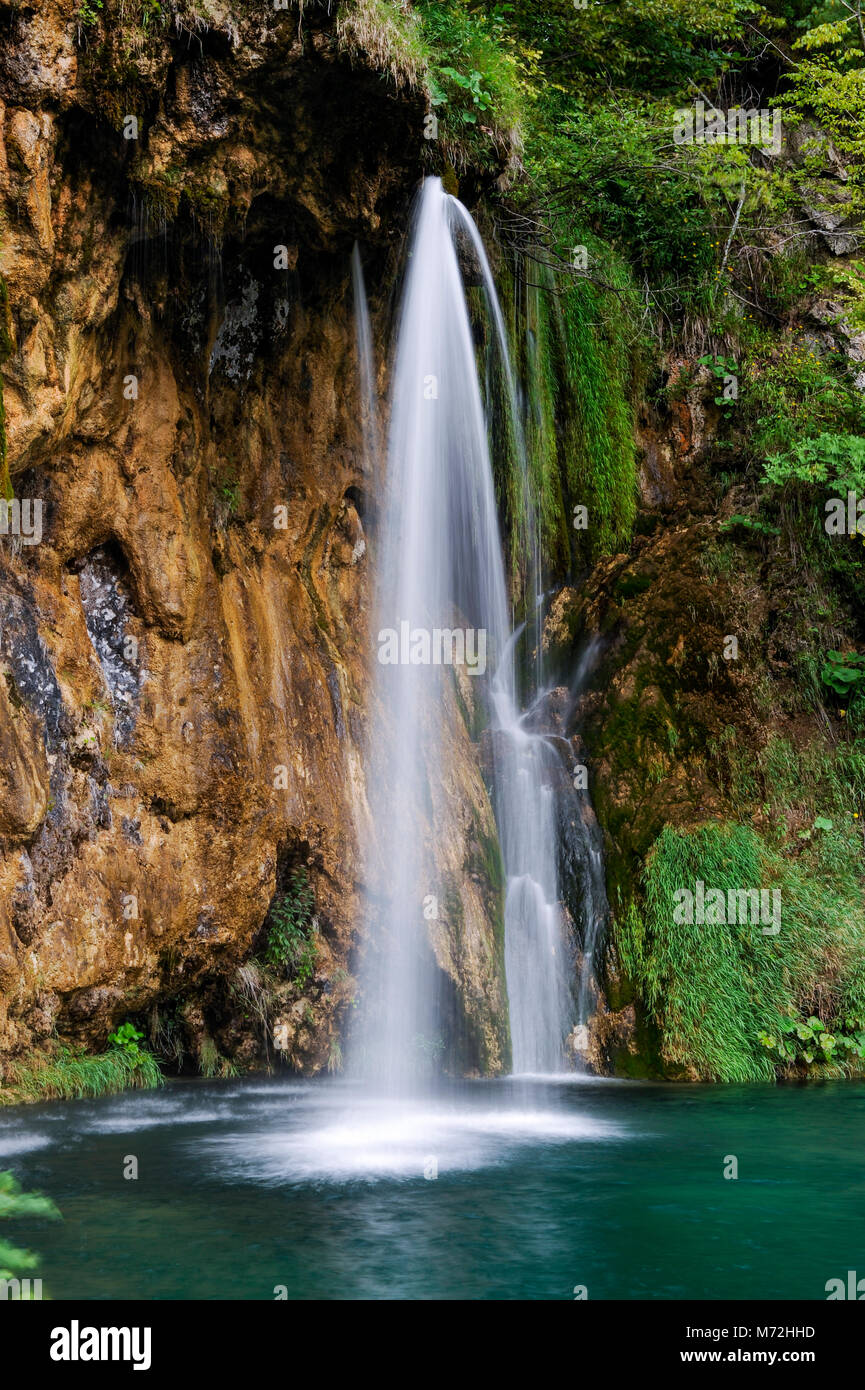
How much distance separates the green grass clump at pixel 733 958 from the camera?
34.5 feet

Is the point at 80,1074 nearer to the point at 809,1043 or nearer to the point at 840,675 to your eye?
the point at 809,1043

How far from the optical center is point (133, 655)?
9539mm

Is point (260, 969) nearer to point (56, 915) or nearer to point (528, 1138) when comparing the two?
point (56, 915)

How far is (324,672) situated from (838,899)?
5581mm

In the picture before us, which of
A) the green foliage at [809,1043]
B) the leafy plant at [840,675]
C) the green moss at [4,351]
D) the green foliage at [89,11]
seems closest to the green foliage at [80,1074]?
the green moss at [4,351]

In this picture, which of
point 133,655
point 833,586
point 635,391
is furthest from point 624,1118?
point 635,391

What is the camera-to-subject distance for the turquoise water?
4898 millimetres

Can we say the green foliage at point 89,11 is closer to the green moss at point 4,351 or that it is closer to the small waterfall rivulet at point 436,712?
the green moss at point 4,351

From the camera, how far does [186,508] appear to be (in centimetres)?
989

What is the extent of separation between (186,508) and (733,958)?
641 cm

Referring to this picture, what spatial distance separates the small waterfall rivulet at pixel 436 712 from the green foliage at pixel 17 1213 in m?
4.78

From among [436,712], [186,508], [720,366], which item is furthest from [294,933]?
[720,366]

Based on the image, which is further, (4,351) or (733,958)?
(733,958)

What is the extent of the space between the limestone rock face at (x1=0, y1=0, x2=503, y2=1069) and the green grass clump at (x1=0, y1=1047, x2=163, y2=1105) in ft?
0.72
